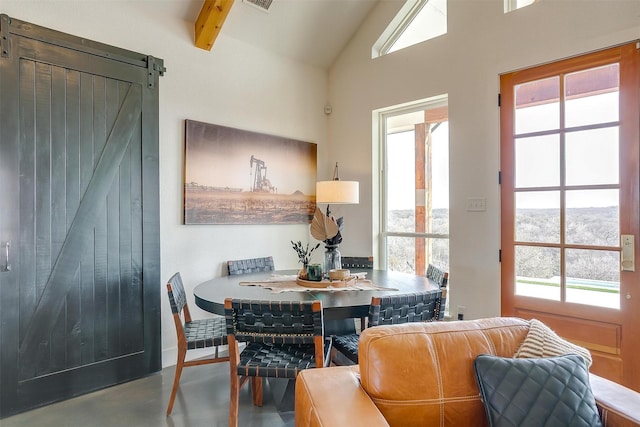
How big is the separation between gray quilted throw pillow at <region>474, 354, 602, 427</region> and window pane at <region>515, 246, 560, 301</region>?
167cm

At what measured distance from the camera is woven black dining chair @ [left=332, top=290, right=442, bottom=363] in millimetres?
1726

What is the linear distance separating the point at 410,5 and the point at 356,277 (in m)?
2.65

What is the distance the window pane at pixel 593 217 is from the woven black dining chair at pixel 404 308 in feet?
4.55

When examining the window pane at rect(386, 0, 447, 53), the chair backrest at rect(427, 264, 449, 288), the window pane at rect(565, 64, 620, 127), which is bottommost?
the chair backrest at rect(427, 264, 449, 288)

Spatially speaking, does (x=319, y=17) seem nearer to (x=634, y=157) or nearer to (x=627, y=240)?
(x=634, y=157)

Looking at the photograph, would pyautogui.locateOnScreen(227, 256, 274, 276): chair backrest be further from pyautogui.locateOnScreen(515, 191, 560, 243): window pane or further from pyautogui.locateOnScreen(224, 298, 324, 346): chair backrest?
pyautogui.locateOnScreen(515, 191, 560, 243): window pane

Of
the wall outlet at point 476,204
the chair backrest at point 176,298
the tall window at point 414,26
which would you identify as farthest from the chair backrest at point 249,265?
the tall window at point 414,26

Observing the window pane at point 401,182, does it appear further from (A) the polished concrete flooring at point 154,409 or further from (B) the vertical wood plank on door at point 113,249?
(B) the vertical wood plank on door at point 113,249

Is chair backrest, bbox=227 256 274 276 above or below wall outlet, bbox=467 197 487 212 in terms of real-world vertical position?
below

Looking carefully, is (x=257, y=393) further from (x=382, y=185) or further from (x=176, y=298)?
(x=382, y=185)

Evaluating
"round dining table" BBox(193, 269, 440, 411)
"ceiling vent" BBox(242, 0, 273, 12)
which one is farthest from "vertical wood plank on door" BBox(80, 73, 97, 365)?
"ceiling vent" BBox(242, 0, 273, 12)

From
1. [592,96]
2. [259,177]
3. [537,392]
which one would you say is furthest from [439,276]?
[259,177]

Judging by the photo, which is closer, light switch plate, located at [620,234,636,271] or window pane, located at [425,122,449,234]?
light switch plate, located at [620,234,636,271]

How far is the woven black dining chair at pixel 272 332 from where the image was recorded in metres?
1.69
